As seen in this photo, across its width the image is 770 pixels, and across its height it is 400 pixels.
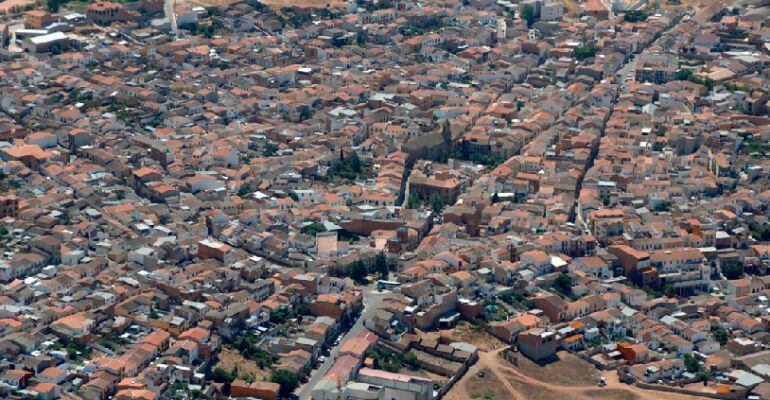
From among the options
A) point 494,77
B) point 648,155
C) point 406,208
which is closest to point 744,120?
point 648,155

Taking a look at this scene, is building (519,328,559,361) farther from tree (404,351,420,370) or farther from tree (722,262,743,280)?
tree (722,262,743,280)

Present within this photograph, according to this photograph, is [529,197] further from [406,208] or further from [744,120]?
[744,120]

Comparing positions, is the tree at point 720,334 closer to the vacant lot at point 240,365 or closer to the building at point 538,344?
the building at point 538,344

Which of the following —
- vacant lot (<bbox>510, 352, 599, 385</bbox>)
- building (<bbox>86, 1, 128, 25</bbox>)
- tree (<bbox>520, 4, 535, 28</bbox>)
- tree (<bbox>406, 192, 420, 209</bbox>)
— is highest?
building (<bbox>86, 1, 128, 25</bbox>)

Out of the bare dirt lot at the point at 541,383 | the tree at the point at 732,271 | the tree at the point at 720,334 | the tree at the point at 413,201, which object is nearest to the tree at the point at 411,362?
the bare dirt lot at the point at 541,383

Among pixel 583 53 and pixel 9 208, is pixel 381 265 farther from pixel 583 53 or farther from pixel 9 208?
pixel 583 53

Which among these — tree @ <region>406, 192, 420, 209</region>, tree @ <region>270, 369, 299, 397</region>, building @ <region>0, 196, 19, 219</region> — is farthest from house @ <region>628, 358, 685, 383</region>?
building @ <region>0, 196, 19, 219</region>

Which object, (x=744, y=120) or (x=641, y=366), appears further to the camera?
(x=744, y=120)
